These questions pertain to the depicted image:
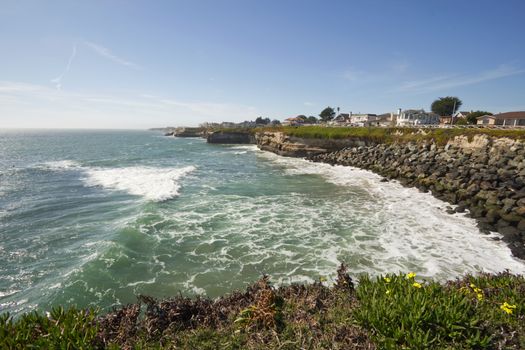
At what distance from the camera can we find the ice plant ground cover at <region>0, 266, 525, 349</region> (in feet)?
15.3

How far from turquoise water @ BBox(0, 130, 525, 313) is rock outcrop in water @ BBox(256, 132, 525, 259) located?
1.42 metres

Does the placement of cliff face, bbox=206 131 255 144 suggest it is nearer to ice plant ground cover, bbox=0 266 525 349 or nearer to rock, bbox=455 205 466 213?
rock, bbox=455 205 466 213

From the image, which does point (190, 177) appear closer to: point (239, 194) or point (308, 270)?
point (239, 194)

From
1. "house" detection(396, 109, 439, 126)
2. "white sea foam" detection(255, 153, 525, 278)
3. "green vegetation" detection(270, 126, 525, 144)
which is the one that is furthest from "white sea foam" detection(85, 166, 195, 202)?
"house" detection(396, 109, 439, 126)

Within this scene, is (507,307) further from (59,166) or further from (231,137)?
(231,137)

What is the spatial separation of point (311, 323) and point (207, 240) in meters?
8.98

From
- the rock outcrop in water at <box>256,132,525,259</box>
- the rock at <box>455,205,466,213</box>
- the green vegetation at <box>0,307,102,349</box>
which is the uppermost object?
the green vegetation at <box>0,307,102,349</box>

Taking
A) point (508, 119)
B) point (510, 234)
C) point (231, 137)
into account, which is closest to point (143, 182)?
point (510, 234)

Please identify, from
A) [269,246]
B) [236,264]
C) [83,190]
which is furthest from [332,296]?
[83,190]

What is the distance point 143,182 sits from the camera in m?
27.4

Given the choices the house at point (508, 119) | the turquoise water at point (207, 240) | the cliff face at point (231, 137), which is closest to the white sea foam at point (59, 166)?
the turquoise water at point (207, 240)

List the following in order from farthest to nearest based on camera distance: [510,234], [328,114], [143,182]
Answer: [328,114] → [143,182] → [510,234]

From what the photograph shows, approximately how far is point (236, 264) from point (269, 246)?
2231 millimetres

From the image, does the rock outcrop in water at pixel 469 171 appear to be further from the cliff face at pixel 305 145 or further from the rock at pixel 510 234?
the cliff face at pixel 305 145
